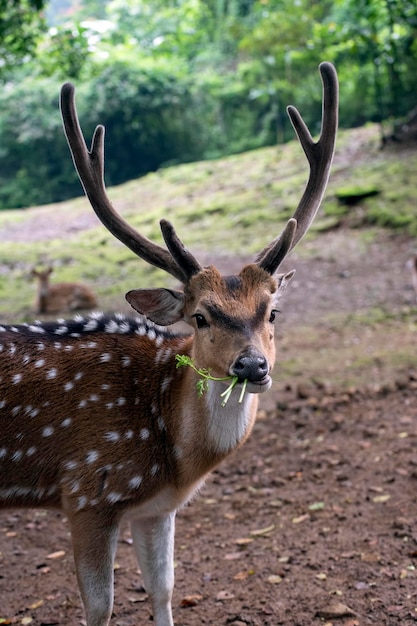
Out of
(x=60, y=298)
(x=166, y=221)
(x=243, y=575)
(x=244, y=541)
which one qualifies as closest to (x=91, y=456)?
(x=166, y=221)

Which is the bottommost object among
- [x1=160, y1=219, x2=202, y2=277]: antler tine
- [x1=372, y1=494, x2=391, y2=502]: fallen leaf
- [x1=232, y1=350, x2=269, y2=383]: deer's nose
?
[x1=372, y1=494, x2=391, y2=502]: fallen leaf

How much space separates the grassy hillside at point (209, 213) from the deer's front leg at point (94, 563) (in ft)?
24.6

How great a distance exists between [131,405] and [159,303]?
51 centimetres

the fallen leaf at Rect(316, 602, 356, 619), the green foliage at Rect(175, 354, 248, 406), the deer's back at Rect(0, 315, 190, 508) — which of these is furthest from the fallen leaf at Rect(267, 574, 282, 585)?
the green foliage at Rect(175, 354, 248, 406)

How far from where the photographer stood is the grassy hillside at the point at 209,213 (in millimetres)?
13148

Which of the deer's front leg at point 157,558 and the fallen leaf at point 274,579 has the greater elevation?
the deer's front leg at point 157,558

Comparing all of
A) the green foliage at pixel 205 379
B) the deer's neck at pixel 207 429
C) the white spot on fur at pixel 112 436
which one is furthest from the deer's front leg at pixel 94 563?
the green foliage at pixel 205 379

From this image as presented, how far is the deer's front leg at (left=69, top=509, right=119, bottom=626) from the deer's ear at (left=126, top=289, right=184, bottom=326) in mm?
A: 934

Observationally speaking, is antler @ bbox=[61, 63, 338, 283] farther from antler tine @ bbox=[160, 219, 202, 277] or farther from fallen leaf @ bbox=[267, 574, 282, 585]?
fallen leaf @ bbox=[267, 574, 282, 585]

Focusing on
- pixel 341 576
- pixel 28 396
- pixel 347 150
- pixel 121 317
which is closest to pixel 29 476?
pixel 28 396

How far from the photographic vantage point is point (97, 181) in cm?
362

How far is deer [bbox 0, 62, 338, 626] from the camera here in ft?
10.4

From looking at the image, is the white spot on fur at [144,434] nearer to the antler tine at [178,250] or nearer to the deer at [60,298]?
the antler tine at [178,250]

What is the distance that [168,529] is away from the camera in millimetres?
3578
